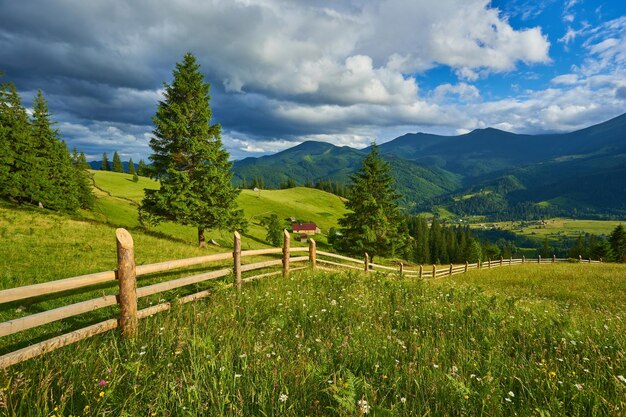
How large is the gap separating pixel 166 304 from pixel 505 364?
19.6 ft

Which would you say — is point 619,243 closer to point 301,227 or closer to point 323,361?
point 301,227

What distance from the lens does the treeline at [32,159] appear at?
106ft

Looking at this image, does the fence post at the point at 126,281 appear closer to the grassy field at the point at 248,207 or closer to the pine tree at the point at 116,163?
the grassy field at the point at 248,207

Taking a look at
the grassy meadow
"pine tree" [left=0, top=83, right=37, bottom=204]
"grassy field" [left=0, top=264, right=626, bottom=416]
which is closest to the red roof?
"pine tree" [left=0, top=83, right=37, bottom=204]

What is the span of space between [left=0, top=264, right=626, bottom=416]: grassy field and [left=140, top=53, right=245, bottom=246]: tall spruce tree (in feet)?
54.8

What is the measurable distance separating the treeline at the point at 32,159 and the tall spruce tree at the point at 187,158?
69.1 ft

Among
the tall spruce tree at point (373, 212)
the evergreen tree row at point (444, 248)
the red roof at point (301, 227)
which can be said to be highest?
the tall spruce tree at point (373, 212)

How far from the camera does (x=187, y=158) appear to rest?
73.6 ft

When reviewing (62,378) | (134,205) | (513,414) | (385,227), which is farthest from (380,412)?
(134,205)

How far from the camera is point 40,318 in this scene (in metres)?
4.25

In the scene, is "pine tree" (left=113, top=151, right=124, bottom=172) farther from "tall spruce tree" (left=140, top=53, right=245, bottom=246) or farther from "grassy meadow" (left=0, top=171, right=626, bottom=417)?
"grassy meadow" (left=0, top=171, right=626, bottom=417)

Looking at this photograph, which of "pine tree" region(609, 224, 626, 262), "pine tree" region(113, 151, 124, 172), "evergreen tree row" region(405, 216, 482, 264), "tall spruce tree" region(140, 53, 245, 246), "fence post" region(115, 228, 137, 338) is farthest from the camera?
"pine tree" region(113, 151, 124, 172)

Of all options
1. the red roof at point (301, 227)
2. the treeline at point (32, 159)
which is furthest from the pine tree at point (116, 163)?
the treeline at point (32, 159)

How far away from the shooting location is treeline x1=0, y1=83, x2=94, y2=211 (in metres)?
32.3
